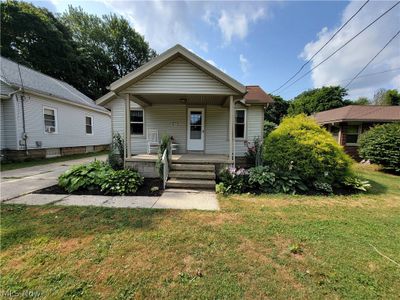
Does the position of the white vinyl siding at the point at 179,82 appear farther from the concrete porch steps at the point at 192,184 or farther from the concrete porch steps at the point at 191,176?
the concrete porch steps at the point at 192,184

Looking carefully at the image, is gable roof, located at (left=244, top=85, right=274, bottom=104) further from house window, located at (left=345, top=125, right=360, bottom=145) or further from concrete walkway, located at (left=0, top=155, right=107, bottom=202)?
concrete walkway, located at (left=0, top=155, right=107, bottom=202)

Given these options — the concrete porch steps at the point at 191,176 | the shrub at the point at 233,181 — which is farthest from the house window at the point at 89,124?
the shrub at the point at 233,181

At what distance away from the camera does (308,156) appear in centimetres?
593

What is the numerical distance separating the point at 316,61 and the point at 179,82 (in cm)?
897

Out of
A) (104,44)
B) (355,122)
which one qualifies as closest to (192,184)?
(355,122)

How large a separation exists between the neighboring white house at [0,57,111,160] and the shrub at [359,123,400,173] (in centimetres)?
1793

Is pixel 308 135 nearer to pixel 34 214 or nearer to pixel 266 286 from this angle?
pixel 266 286

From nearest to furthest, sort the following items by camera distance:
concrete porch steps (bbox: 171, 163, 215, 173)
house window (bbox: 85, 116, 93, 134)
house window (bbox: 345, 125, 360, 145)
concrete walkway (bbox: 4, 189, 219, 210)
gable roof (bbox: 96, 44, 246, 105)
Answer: concrete walkway (bbox: 4, 189, 219, 210) → gable roof (bbox: 96, 44, 246, 105) → concrete porch steps (bbox: 171, 163, 215, 173) → house window (bbox: 345, 125, 360, 145) → house window (bbox: 85, 116, 93, 134)

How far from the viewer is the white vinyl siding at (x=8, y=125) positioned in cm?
959

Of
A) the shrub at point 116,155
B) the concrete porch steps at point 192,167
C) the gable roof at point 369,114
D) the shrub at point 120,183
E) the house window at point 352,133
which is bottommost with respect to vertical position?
the shrub at point 120,183

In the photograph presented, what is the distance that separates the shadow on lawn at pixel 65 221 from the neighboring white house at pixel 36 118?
26.1 feet

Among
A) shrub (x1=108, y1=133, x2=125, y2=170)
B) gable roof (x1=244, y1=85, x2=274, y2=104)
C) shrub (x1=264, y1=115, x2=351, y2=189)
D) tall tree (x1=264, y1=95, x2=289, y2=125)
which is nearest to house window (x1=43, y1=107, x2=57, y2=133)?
shrub (x1=108, y1=133, x2=125, y2=170)

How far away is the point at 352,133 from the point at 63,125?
20.0m

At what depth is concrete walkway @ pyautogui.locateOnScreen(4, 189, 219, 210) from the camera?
446 cm
